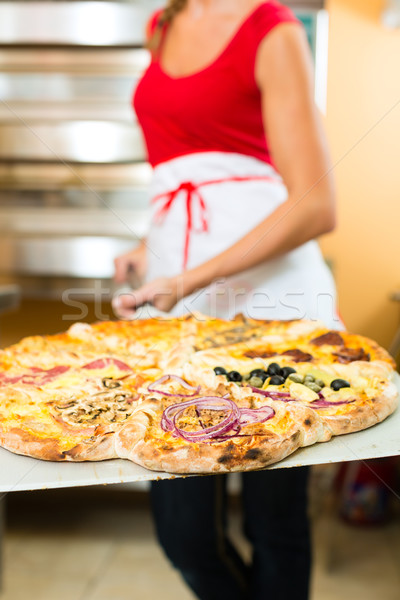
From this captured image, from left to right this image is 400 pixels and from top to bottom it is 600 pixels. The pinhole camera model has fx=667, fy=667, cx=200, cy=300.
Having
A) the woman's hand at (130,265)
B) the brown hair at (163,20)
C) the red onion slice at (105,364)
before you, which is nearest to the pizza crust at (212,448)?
the red onion slice at (105,364)

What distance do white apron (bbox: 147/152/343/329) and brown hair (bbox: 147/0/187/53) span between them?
0.99 ft

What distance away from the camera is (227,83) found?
47.5 inches

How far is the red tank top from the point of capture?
117cm

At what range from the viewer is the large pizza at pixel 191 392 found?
0.68m

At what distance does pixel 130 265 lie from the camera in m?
1.53

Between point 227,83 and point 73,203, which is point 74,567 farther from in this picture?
point 227,83

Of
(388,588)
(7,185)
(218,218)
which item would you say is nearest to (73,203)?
(7,185)

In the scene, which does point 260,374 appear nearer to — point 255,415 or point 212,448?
point 255,415

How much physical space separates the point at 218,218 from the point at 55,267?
33.0 inches

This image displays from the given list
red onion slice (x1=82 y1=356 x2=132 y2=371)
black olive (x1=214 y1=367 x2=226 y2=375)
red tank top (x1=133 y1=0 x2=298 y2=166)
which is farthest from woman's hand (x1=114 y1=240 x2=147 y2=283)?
black olive (x1=214 y1=367 x2=226 y2=375)

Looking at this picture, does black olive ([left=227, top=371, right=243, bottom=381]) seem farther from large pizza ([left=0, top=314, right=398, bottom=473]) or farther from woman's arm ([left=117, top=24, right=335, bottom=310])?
woman's arm ([left=117, top=24, right=335, bottom=310])

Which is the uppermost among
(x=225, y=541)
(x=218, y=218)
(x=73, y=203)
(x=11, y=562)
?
(x=218, y=218)

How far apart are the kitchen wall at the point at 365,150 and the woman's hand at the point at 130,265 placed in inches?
27.0

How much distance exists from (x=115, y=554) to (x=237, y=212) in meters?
1.18
